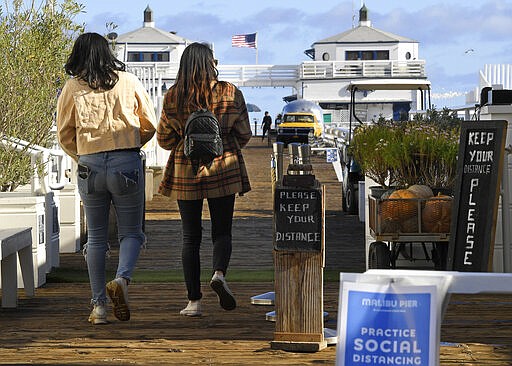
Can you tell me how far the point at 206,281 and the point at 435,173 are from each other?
6.96 feet

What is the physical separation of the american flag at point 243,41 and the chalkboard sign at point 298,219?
300ft

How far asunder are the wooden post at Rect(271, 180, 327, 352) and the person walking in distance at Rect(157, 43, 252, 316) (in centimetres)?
119

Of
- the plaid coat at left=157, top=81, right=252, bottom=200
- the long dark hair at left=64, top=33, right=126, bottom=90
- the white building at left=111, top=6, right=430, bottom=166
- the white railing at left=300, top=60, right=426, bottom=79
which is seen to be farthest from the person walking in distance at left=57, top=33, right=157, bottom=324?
the white railing at left=300, top=60, right=426, bottom=79

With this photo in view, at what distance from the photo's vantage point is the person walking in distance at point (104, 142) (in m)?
8.05

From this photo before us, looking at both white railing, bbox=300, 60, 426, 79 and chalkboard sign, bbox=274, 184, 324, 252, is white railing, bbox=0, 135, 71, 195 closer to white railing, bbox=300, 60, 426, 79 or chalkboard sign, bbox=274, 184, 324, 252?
chalkboard sign, bbox=274, 184, 324, 252

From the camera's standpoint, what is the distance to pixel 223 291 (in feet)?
27.7

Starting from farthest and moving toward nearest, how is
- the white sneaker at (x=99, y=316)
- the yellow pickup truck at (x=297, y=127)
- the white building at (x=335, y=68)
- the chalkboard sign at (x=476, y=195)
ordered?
the white building at (x=335, y=68), the yellow pickup truck at (x=297, y=127), the chalkboard sign at (x=476, y=195), the white sneaker at (x=99, y=316)

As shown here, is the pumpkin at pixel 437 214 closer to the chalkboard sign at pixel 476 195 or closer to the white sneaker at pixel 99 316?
the chalkboard sign at pixel 476 195

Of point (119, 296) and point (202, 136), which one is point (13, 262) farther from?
point (202, 136)

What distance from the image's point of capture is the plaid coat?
825 centimetres

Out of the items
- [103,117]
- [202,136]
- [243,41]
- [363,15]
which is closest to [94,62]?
[103,117]

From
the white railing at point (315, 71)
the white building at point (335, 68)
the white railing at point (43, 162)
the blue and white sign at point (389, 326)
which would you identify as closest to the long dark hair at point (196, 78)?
the white railing at point (43, 162)

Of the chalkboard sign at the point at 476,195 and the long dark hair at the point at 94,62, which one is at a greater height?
the long dark hair at the point at 94,62

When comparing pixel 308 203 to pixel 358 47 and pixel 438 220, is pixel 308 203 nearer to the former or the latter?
pixel 438 220
